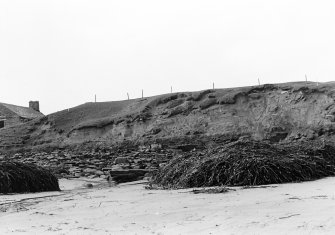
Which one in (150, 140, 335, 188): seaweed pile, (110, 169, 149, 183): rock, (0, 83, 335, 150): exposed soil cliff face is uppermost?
(0, 83, 335, 150): exposed soil cliff face

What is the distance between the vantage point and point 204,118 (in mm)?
29516

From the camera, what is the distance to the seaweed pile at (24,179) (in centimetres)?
1010

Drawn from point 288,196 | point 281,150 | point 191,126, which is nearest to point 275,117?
point 191,126

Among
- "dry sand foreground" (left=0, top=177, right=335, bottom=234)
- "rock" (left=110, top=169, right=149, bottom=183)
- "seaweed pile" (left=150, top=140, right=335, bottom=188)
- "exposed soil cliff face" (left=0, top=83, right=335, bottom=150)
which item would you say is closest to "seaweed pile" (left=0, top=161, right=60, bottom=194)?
"rock" (left=110, top=169, right=149, bottom=183)

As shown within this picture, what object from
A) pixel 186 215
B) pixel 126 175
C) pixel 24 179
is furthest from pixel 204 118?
pixel 186 215

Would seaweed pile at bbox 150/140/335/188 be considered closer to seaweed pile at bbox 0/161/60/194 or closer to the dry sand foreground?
the dry sand foreground

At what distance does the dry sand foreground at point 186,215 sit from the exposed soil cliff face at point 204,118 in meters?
18.7

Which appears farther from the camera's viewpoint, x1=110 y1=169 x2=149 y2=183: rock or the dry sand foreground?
x1=110 y1=169 x2=149 y2=183: rock

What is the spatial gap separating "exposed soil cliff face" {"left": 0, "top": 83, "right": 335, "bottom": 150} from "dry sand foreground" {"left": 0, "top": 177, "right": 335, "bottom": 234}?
1871 centimetres

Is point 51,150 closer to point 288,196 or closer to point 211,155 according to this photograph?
point 211,155

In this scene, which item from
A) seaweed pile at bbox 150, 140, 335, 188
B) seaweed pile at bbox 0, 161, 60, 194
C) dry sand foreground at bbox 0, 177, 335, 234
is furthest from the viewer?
seaweed pile at bbox 0, 161, 60, 194

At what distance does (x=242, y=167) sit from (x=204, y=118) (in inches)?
809

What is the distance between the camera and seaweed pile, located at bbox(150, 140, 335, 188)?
889 centimetres

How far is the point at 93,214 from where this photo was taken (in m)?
5.82
